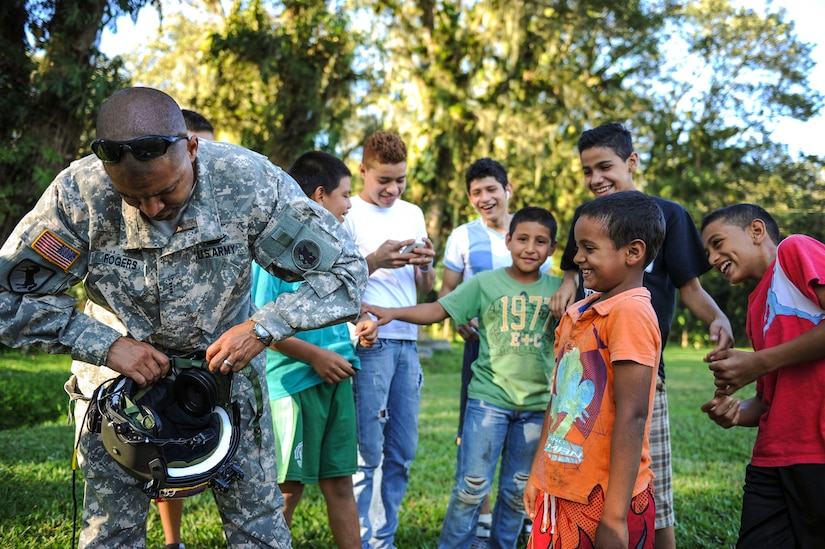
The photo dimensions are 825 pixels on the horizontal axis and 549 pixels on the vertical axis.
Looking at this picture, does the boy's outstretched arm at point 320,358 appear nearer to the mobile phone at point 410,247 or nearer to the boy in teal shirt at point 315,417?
the boy in teal shirt at point 315,417

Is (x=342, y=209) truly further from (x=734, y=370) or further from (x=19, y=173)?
(x=19, y=173)

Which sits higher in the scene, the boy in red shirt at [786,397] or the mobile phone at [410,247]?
the mobile phone at [410,247]

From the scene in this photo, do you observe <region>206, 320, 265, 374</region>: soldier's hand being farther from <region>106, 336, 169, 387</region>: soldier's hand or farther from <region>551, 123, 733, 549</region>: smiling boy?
<region>551, 123, 733, 549</region>: smiling boy

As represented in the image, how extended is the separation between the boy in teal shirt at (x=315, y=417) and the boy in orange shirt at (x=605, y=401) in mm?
1075

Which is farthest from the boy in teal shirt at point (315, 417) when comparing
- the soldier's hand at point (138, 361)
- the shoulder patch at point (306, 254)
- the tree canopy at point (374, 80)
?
the tree canopy at point (374, 80)

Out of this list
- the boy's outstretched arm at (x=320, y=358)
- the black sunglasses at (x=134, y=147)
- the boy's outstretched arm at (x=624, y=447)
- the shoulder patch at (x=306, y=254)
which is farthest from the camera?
the boy's outstretched arm at (x=320, y=358)

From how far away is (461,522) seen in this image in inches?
139

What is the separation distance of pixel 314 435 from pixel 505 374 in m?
0.96

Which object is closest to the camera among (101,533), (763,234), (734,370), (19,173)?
(101,533)

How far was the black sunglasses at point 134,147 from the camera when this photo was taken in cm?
220

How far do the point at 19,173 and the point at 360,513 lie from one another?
20.7 feet

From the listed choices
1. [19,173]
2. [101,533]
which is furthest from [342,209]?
[19,173]

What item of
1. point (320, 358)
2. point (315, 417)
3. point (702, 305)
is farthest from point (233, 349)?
point (702, 305)

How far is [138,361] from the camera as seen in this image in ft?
7.89
